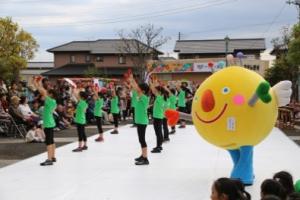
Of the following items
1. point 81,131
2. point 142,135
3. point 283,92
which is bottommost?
point 81,131

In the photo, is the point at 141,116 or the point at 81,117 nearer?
the point at 141,116

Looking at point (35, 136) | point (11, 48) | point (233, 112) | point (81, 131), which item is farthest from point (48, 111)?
point (11, 48)

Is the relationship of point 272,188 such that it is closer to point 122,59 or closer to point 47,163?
point 47,163

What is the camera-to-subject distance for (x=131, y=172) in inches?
349

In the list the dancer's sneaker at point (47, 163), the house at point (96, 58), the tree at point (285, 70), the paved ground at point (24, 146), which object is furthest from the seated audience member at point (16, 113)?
the house at point (96, 58)

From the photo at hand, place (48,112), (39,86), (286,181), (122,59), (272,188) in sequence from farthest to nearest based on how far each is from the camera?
(122,59) < (48,112) < (39,86) < (286,181) < (272,188)

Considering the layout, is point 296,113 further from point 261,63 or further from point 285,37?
point 261,63

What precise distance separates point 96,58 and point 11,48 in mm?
13698

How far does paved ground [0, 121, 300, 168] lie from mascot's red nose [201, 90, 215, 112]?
465 cm

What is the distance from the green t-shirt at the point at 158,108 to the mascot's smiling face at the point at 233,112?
4.15m

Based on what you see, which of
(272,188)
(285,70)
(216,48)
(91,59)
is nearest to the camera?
(272,188)

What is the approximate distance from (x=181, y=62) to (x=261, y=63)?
703 centimetres

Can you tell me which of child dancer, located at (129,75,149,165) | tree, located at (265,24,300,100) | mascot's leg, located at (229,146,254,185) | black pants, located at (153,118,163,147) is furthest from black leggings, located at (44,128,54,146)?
tree, located at (265,24,300,100)

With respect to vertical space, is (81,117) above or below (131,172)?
above
